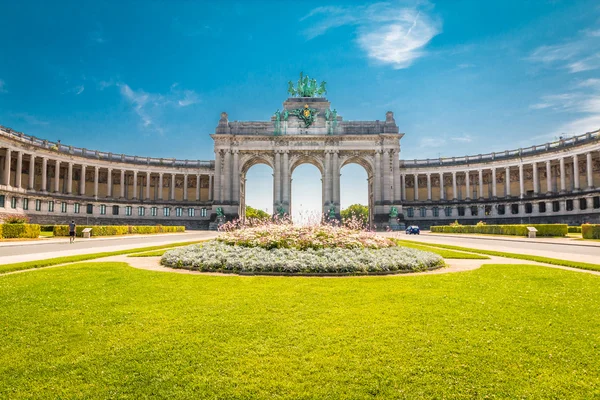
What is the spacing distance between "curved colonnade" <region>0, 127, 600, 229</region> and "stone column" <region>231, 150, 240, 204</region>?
248 mm

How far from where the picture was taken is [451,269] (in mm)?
15297

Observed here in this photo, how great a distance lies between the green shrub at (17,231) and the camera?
38219 millimetres

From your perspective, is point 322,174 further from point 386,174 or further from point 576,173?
point 576,173

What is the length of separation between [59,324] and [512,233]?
58.2 meters

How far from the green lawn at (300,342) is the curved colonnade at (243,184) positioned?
7123 cm

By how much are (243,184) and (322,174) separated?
883 inches

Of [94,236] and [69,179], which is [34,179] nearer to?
[69,179]

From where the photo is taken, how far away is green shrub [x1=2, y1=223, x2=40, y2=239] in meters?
38.2

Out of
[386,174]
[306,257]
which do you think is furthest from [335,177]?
[306,257]

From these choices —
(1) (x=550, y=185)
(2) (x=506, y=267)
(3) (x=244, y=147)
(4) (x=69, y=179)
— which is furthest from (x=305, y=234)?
(1) (x=550, y=185)

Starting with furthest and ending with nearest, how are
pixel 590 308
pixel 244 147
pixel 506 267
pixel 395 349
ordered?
pixel 244 147 → pixel 506 267 → pixel 590 308 → pixel 395 349

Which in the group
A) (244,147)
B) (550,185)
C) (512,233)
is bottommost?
(512,233)

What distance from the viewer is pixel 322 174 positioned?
88125mm

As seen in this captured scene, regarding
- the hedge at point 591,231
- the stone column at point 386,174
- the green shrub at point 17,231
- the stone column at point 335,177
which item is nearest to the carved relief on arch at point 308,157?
the stone column at point 335,177
